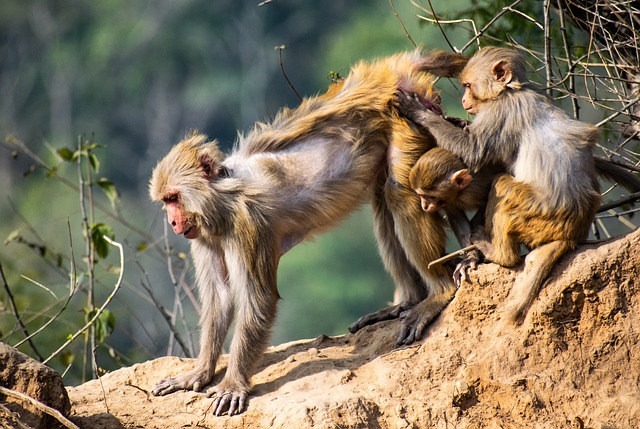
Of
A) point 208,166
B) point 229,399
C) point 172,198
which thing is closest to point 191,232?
point 172,198

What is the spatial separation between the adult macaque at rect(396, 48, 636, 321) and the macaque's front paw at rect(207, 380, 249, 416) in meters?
1.98

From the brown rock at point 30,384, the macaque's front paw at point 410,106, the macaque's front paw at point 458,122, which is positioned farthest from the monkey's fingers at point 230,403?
the macaque's front paw at point 458,122

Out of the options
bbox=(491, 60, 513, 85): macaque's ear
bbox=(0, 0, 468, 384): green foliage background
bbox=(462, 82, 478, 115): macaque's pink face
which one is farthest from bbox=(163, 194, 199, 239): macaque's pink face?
bbox=(0, 0, 468, 384): green foliage background

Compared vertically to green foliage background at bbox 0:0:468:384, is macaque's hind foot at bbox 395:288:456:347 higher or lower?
lower

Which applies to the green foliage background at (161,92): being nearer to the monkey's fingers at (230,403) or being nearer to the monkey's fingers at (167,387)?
the monkey's fingers at (167,387)

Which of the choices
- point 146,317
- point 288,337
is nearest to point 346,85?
point 288,337

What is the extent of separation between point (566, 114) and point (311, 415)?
2781mm

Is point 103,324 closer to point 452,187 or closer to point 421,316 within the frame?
point 421,316

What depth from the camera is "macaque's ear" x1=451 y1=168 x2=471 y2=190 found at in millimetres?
5988

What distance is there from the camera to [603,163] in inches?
249

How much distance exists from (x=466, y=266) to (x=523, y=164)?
0.84 meters

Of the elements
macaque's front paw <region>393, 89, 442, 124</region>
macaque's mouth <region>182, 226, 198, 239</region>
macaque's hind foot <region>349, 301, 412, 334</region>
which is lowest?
macaque's hind foot <region>349, 301, 412, 334</region>

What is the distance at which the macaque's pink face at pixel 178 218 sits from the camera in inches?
251

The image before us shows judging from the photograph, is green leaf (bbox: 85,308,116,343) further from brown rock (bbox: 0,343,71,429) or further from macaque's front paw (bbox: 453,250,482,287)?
macaque's front paw (bbox: 453,250,482,287)
